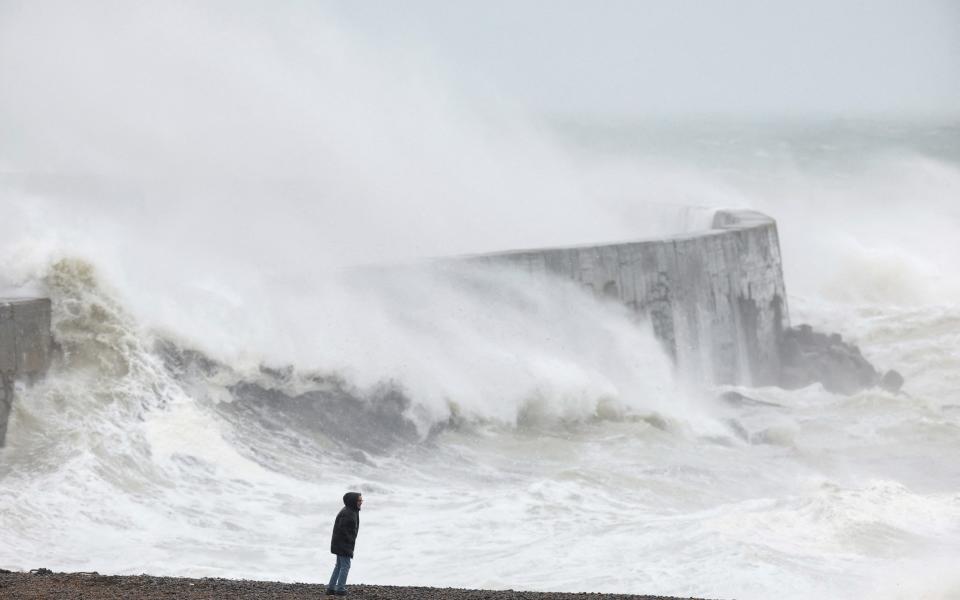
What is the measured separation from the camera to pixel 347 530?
24.6ft

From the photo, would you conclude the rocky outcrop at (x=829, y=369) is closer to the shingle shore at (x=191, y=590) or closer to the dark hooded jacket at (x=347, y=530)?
the shingle shore at (x=191, y=590)

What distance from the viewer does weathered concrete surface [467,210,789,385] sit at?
1645 centimetres

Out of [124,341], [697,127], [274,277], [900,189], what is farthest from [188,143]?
[697,127]

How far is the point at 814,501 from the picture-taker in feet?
35.3

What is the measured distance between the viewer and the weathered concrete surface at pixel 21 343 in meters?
11.5

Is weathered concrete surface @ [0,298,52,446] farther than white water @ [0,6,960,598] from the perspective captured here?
Yes

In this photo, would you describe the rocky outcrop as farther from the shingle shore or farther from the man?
the man

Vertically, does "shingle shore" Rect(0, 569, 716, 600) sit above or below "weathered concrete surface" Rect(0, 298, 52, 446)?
below

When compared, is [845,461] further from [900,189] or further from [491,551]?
[900,189]

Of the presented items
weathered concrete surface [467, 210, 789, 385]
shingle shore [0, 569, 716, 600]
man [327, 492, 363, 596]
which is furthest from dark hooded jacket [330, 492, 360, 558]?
weathered concrete surface [467, 210, 789, 385]

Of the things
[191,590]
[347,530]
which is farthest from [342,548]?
[191,590]

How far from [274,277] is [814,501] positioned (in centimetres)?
660

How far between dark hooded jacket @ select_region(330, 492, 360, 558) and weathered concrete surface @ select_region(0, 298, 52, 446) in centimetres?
482

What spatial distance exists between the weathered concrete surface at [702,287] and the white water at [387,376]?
40 centimetres
